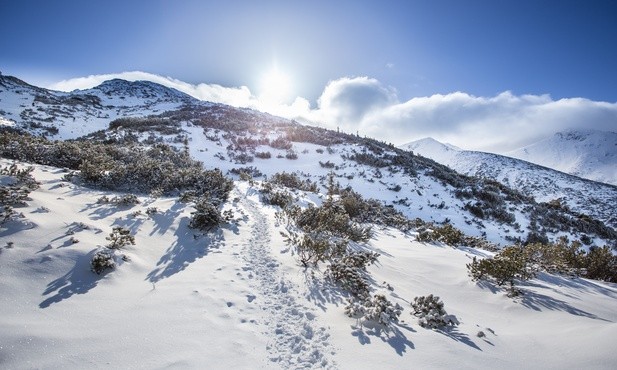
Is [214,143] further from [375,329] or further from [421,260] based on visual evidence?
[375,329]

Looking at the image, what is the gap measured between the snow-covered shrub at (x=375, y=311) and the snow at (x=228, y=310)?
0.12 m

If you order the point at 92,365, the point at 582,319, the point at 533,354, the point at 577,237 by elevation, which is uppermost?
the point at 577,237

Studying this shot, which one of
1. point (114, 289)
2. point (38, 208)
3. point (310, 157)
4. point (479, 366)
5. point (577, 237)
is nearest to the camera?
point (479, 366)

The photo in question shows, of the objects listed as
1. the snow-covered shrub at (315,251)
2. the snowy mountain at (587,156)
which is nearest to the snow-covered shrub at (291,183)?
the snow-covered shrub at (315,251)

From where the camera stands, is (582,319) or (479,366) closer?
(479,366)

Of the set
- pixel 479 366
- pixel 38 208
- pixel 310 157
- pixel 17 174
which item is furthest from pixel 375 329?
pixel 310 157

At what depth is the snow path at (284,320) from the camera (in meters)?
3.29

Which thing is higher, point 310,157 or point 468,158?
point 468,158

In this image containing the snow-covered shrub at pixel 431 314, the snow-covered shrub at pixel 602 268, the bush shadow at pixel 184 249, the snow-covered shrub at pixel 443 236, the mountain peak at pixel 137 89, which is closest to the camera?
the snow-covered shrub at pixel 431 314

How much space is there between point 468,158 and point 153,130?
72434mm

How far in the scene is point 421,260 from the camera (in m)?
7.55

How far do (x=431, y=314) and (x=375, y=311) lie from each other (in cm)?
99

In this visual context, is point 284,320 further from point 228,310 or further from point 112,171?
point 112,171

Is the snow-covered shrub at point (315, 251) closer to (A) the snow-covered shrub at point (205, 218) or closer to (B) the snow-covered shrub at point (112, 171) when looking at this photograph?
(A) the snow-covered shrub at point (205, 218)
